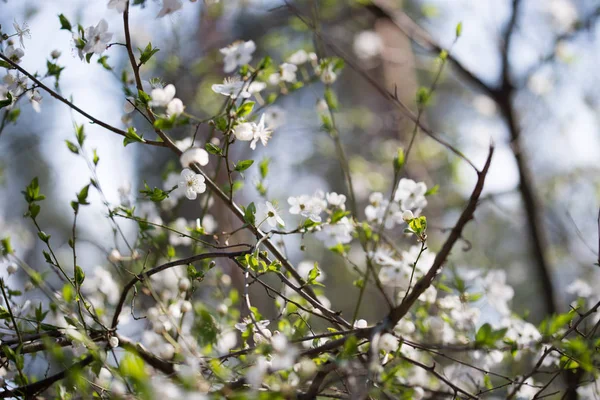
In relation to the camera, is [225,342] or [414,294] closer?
[414,294]

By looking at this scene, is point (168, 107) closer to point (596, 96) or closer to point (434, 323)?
point (434, 323)

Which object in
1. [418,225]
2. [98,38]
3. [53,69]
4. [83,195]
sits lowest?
[418,225]

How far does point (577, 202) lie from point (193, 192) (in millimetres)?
2880

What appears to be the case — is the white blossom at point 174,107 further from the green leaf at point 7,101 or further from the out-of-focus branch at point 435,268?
the out-of-focus branch at point 435,268

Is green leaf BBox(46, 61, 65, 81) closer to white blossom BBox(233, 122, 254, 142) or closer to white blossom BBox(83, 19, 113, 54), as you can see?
white blossom BBox(83, 19, 113, 54)

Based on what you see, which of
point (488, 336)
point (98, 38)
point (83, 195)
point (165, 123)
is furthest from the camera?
point (83, 195)

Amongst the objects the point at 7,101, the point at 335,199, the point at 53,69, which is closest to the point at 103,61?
the point at 53,69

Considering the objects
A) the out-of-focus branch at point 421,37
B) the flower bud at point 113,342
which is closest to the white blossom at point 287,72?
the flower bud at point 113,342

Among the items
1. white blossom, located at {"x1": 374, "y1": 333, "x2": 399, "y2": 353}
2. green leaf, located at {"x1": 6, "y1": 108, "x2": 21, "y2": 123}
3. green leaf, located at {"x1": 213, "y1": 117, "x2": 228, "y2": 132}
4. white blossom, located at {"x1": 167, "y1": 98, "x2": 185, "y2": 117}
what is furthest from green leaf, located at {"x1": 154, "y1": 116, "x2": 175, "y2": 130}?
green leaf, located at {"x1": 6, "y1": 108, "x2": 21, "y2": 123}

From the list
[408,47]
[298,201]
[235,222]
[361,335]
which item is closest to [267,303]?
[235,222]

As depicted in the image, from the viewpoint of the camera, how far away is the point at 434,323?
4.65ft

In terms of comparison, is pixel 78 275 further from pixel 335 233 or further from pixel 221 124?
pixel 335 233

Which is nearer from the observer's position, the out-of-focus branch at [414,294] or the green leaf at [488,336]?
the green leaf at [488,336]

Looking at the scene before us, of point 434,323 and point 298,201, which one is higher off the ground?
point 298,201
